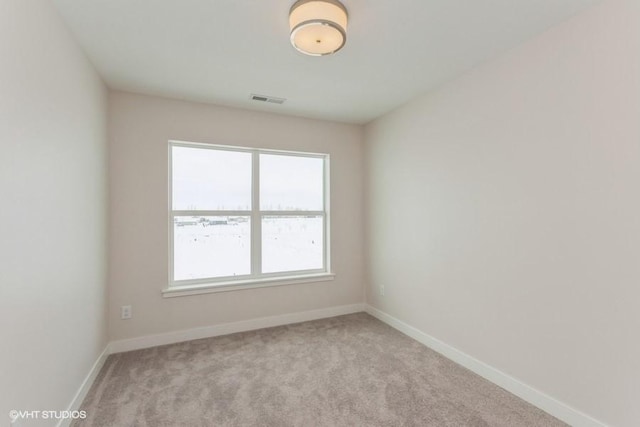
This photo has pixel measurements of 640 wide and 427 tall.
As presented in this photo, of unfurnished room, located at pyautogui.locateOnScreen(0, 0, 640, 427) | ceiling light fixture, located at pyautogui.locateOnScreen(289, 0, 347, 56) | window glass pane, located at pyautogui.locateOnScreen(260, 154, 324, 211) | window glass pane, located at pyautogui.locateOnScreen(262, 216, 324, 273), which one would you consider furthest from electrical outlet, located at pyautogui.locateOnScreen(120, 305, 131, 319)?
ceiling light fixture, located at pyautogui.locateOnScreen(289, 0, 347, 56)

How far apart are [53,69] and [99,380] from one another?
2.29 m

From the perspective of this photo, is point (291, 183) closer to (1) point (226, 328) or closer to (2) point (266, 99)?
(2) point (266, 99)

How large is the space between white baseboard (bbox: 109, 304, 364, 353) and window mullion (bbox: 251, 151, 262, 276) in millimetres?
589

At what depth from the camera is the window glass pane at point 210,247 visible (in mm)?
3227

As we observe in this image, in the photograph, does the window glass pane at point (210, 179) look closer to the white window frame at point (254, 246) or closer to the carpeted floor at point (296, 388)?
the white window frame at point (254, 246)

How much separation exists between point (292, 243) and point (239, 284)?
32.8 inches

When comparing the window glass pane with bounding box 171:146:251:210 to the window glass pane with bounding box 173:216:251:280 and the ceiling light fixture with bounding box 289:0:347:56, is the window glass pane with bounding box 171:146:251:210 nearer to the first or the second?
the window glass pane with bounding box 173:216:251:280

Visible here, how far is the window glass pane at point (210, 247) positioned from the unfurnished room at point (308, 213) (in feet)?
0.08

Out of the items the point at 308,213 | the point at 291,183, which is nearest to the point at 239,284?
the point at 308,213

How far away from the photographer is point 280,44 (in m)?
2.16

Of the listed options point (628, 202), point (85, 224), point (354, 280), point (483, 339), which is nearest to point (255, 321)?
point (354, 280)

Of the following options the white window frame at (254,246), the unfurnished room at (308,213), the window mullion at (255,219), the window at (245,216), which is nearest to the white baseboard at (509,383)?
the unfurnished room at (308,213)

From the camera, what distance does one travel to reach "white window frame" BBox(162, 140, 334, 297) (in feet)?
10.4

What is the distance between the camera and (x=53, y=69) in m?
1.73
